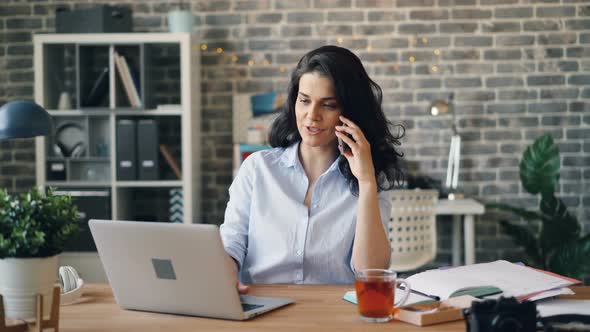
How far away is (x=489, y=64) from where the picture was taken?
13.9 ft

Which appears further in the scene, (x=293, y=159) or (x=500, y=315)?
(x=293, y=159)

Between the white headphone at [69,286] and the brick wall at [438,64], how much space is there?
9.07 feet

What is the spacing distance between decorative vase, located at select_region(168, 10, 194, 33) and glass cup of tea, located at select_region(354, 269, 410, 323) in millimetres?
2998

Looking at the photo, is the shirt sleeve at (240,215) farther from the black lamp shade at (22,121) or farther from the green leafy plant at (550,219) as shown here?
the green leafy plant at (550,219)

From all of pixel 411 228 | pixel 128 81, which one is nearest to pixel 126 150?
pixel 128 81

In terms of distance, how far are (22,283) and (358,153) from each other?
3.13 feet

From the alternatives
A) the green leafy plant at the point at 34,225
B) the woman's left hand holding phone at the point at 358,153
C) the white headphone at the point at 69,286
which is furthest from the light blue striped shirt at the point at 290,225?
the green leafy plant at the point at 34,225

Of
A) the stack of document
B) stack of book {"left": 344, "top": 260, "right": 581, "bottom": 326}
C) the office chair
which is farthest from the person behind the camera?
the office chair

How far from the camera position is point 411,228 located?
3.49m

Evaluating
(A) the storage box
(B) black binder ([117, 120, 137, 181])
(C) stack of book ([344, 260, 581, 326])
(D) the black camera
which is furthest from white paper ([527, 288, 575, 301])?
(A) the storage box

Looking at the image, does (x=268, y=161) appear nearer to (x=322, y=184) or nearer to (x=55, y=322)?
(x=322, y=184)

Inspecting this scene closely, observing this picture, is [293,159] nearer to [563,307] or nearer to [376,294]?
[376,294]

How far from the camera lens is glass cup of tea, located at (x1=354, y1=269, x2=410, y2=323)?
1.35 metres

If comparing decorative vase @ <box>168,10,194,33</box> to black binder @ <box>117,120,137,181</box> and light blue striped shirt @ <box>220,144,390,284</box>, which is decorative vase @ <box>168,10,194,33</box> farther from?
light blue striped shirt @ <box>220,144,390,284</box>
